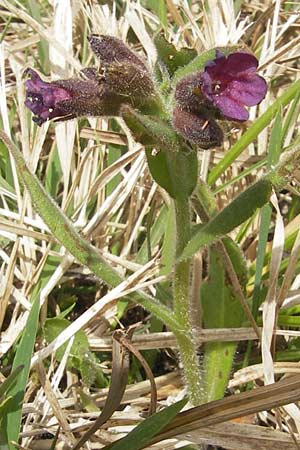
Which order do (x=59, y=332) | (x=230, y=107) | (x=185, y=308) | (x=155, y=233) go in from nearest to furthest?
(x=230, y=107)
(x=185, y=308)
(x=59, y=332)
(x=155, y=233)

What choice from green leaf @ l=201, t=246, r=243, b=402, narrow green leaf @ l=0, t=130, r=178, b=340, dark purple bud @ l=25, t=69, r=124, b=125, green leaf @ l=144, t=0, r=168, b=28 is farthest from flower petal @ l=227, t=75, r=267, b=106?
green leaf @ l=144, t=0, r=168, b=28

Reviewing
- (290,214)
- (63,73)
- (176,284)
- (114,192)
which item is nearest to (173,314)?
(176,284)

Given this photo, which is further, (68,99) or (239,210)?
(239,210)

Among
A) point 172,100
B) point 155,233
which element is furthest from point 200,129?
point 155,233

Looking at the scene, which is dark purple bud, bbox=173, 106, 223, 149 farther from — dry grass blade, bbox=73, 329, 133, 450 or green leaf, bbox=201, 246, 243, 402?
green leaf, bbox=201, 246, 243, 402

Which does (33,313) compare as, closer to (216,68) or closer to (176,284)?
(176,284)

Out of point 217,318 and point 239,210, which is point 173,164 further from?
point 217,318

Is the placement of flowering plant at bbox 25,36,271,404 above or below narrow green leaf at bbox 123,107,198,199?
above
